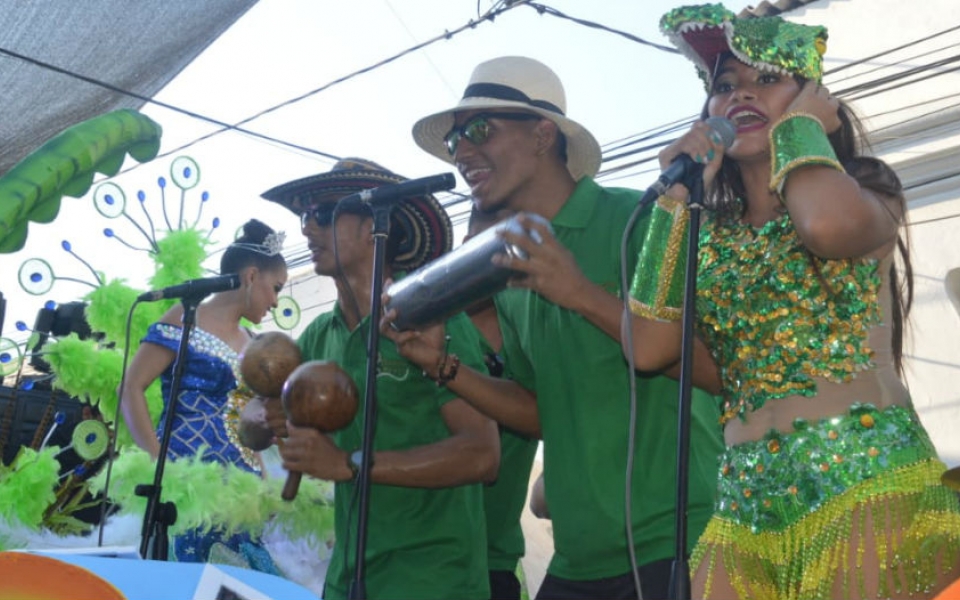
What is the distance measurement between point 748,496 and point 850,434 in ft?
0.77

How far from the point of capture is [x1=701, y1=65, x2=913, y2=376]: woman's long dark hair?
2484 millimetres

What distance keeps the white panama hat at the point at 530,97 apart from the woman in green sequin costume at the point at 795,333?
1.08m

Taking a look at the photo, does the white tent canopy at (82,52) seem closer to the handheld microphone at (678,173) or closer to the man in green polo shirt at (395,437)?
the man in green polo shirt at (395,437)

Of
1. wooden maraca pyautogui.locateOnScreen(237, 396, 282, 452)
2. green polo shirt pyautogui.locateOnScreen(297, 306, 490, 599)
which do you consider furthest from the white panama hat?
wooden maraca pyautogui.locateOnScreen(237, 396, 282, 452)

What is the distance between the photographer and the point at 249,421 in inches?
128

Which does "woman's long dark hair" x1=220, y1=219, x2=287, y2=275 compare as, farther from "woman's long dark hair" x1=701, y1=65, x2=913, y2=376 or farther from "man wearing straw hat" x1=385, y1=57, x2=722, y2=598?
"woman's long dark hair" x1=701, y1=65, x2=913, y2=376

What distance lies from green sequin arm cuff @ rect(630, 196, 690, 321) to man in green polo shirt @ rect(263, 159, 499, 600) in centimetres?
82

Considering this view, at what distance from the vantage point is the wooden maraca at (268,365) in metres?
3.10

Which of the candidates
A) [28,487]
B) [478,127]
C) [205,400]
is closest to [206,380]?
[205,400]

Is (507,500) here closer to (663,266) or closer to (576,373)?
(576,373)

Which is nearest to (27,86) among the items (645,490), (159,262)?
(159,262)

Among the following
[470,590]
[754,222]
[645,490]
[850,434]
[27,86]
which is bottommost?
[470,590]

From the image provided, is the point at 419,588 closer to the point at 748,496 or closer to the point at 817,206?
the point at 748,496

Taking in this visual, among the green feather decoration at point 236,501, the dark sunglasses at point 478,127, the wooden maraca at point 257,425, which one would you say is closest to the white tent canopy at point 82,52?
the green feather decoration at point 236,501
